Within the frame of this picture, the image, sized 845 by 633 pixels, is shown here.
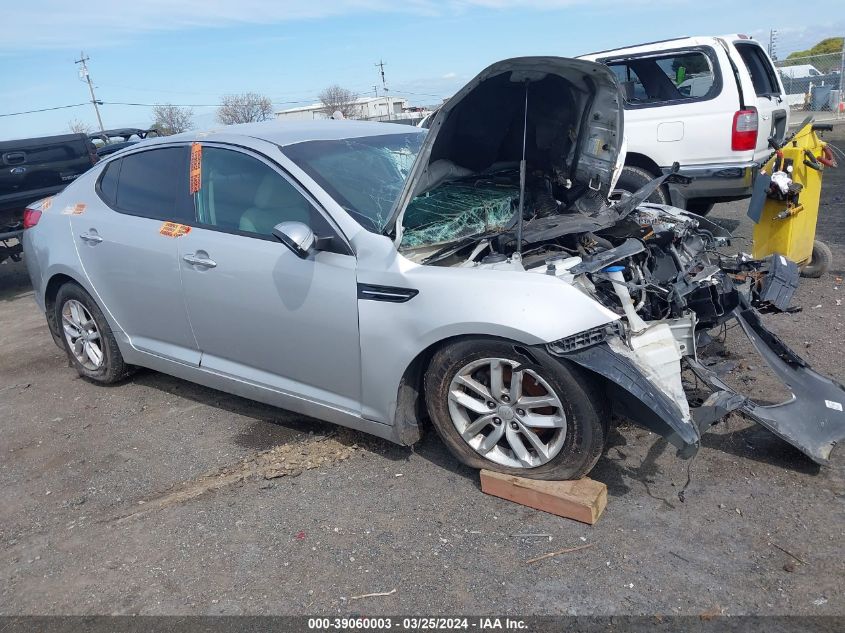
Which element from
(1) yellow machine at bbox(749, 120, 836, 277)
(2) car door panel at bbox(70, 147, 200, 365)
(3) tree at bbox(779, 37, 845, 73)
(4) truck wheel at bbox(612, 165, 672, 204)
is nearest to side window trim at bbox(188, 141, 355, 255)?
(2) car door panel at bbox(70, 147, 200, 365)

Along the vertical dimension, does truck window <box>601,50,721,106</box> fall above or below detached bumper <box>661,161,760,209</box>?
above

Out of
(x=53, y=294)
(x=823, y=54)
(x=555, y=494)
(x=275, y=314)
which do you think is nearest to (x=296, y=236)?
(x=275, y=314)

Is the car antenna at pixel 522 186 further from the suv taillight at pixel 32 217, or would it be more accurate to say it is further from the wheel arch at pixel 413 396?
the suv taillight at pixel 32 217

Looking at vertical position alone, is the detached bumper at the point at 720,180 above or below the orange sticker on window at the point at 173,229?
below

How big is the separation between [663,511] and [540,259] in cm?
133

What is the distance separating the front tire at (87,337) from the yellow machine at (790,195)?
5.11 metres

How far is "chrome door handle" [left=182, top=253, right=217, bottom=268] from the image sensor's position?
3827 millimetres

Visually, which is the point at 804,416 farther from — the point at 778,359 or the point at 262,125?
the point at 262,125

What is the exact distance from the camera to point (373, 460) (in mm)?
3695

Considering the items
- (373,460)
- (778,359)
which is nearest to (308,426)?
(373,460)

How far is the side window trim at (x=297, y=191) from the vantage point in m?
3.39

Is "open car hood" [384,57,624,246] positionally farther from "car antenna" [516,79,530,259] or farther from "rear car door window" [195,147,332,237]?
"rear car door window" [195,147,332,237]

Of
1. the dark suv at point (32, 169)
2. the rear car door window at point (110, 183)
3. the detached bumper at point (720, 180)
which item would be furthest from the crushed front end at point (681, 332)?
the dark suv at point (32, 169)

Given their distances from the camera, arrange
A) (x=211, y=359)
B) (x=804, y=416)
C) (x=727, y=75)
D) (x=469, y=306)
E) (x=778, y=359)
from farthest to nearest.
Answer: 1. (x=727, y=75)
2. (x=211, y=359)
3. (x=778, y=359)
4. (x=804, y=416)
5. (x=469, y=306)
